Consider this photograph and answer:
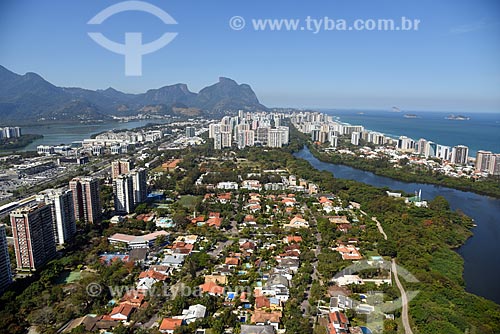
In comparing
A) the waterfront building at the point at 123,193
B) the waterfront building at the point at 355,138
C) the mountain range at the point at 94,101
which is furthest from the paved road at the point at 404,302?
the mountain range at the point at 94,101

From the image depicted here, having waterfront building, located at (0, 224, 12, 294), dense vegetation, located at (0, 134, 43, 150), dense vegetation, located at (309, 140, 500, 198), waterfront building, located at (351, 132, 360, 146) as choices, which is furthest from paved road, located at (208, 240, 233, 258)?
dense vegetation, located at (0, 134, 43, 150)

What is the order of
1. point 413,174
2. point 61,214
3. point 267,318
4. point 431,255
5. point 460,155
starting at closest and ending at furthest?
point 267,318 → point 431,255 → point 61,214 → point 413,174 → point 460,155

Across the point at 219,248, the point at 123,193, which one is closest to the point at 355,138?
the point at 123,193

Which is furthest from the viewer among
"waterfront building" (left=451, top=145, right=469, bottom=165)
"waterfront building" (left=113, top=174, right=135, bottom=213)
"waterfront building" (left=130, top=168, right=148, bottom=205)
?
"waterfront building" (left=451, top=145, right=469, bottom=165)

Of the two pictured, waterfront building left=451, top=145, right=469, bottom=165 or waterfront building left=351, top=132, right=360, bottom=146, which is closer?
waterfront building left=451, top=145, right=469, bottom=165

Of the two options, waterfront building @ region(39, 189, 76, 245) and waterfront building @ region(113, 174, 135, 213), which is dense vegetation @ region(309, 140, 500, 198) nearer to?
waterfront building @ region(113, 174, 135, 213)

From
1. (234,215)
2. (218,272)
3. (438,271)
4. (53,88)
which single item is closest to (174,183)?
(234,215)

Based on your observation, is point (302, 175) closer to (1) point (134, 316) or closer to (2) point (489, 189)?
(2) point (489, 189)

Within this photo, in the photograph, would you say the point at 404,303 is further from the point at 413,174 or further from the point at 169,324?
the point at 413,174
